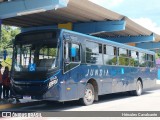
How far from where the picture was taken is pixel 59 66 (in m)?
11.7

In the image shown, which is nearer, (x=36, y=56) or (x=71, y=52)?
(x=36, y=56)

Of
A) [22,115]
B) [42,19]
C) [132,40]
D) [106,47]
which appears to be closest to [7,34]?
[132,40]

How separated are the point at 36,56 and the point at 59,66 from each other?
1014 mm

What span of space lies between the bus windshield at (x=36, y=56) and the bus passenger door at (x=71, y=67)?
460 millimetres

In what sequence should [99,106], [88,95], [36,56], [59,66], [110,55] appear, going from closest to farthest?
[59,66] < [36,56] < [99,106] < [88,95] < [110,55]

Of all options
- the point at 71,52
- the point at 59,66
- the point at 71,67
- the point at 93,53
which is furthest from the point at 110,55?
the point at 59,66

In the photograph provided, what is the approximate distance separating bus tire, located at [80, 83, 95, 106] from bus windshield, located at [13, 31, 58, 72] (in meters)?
2.36

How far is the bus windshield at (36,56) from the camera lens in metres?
11.8

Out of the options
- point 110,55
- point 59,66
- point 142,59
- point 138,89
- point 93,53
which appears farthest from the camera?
point 142,59

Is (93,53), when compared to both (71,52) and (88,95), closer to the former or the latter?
(88,95)

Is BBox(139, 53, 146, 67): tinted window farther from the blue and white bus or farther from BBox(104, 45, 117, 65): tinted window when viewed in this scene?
the blue and white bus

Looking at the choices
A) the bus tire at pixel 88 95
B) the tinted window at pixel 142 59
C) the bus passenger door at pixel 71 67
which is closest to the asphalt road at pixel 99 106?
the bus tire at pixel 88 95

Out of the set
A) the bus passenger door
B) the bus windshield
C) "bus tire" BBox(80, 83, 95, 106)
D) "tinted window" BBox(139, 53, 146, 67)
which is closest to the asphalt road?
"bus tire" BBox(80, 83, 95, 106)

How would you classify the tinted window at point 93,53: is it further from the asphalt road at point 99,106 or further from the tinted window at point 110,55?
the asphalt road at point 99,106
